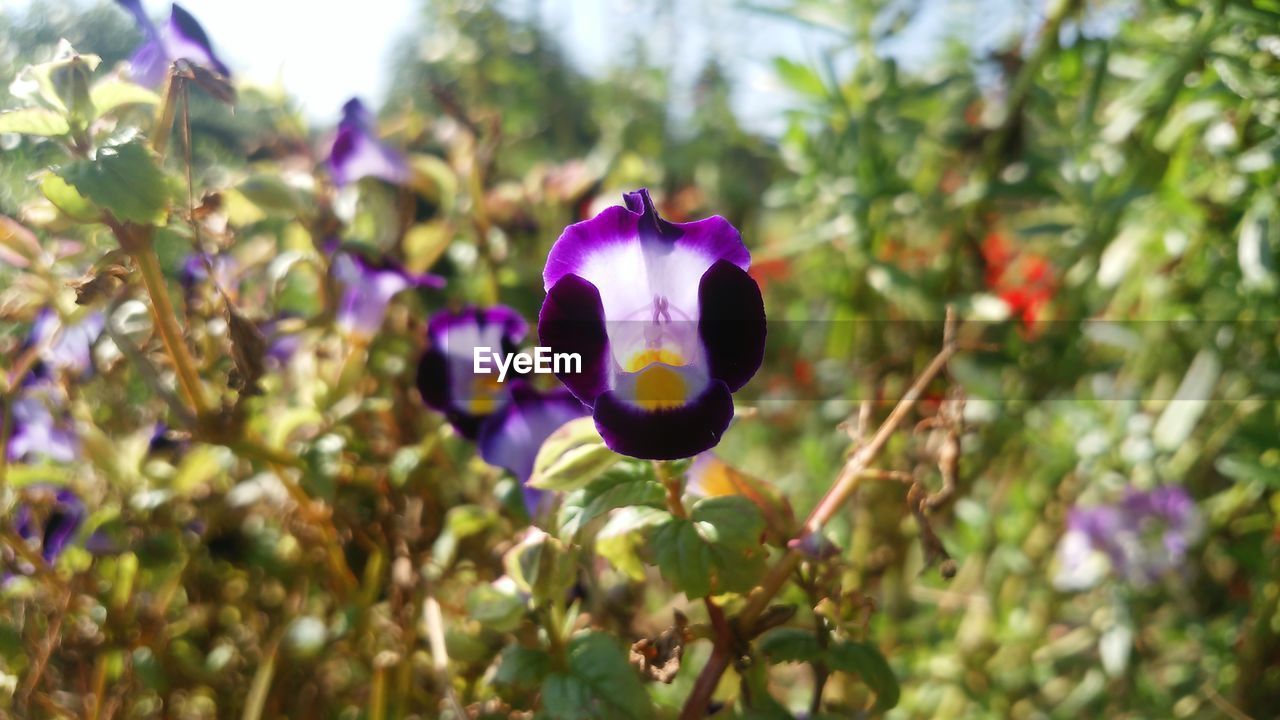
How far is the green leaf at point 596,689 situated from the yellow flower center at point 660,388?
5.6 inches

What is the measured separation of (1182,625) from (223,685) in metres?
0.87

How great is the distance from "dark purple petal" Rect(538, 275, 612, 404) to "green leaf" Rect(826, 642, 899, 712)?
7.1 inches

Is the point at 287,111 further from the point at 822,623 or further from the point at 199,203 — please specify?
the point at 822,623

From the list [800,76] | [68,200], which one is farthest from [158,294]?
[800,76]

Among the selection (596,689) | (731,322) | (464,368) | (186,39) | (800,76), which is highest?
(800,76)

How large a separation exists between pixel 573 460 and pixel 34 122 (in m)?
0.29

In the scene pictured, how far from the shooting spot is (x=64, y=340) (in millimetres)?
570

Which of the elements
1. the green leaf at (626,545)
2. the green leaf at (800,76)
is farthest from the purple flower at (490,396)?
the green leaf at (800,76)

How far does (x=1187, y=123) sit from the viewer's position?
753mm

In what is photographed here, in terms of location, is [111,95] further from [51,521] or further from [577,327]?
[51,521]

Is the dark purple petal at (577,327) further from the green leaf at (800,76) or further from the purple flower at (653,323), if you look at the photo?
the green leaf at (800,76)

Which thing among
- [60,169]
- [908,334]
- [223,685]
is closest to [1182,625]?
[908,334]

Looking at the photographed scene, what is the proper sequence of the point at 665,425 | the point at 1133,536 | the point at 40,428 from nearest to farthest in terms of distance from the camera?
the point at 665,425, the point at 40,428, the point at 1133,536

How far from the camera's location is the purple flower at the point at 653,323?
1.18 feet
